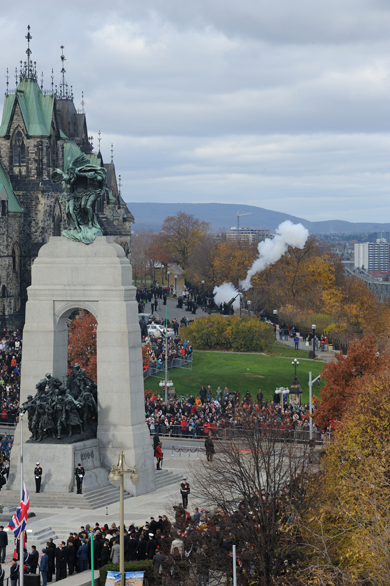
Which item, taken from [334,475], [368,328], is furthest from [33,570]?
[368,328]

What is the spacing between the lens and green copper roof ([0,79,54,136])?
83000 millimetres

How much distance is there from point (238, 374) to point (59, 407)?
29.5m

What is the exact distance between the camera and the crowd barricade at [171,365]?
5889cm

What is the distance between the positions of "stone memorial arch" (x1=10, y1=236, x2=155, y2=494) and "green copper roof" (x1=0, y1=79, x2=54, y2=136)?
49648 millimetres

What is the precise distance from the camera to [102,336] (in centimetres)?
3503

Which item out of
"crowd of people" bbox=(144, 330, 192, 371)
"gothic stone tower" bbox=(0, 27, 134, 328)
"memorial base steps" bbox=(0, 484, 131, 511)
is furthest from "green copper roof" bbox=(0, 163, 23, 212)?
"memorial base steps" bbox=(0, 484, 131, 511)

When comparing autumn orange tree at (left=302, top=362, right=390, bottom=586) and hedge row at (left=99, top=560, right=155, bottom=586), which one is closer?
autumn orange tree at (left=302, top=362, right=390, bottom=586)

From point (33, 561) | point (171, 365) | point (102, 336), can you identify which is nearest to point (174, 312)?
point (171, 365)

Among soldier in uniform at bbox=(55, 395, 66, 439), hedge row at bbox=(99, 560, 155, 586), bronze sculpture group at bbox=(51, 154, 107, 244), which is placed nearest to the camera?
hedge row at bbox=(99, 560, 155, 586)

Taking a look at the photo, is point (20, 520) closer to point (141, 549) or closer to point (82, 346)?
point (141, 549)

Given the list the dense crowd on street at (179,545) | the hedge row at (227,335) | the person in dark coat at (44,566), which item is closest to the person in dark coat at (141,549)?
the dense crowd on street at (179,545)

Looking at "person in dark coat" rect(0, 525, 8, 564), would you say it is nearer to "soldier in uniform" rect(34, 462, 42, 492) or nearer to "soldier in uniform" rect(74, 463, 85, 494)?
"soldier in uniform" rect(34, 462, 42, 492)

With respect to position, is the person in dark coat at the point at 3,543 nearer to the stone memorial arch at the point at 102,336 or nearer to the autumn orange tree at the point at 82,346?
the stone memorial arch at the point at 102,336

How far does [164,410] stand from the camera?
48.9 meters
